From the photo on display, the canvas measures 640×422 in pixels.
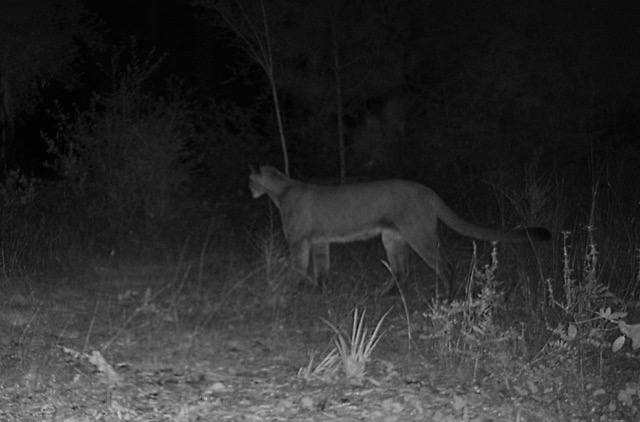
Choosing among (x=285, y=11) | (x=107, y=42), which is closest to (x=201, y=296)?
(x=285, y=11)

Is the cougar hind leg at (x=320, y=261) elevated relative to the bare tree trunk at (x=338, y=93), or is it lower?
lower

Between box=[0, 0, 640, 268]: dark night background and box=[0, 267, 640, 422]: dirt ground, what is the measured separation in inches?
421

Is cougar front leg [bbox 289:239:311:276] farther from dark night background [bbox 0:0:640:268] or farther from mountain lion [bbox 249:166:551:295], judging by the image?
dark night background [bbox 0:0:640:268]

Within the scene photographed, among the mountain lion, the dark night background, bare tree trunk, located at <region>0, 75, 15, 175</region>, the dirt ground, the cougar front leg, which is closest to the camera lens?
the dirt ground

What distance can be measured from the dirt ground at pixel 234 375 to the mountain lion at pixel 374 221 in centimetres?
125

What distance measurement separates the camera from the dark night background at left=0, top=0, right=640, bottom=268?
19266 mm

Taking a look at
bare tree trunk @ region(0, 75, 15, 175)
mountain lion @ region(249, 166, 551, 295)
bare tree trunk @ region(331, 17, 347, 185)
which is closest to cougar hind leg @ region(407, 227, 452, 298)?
mountain lion @ region(249, 166, 551, 295)

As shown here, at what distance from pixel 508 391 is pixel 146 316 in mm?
3057

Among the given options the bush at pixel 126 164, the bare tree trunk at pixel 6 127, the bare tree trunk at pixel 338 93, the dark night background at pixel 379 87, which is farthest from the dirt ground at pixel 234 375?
the bare tree trunk at pixel 6 127

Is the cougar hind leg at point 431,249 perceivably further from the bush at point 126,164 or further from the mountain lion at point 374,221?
the bush at point 126,164

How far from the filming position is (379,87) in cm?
2020

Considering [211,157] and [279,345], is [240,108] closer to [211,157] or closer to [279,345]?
[211,157]

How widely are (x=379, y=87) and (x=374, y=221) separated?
11.5m

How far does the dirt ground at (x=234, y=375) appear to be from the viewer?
490 cm
